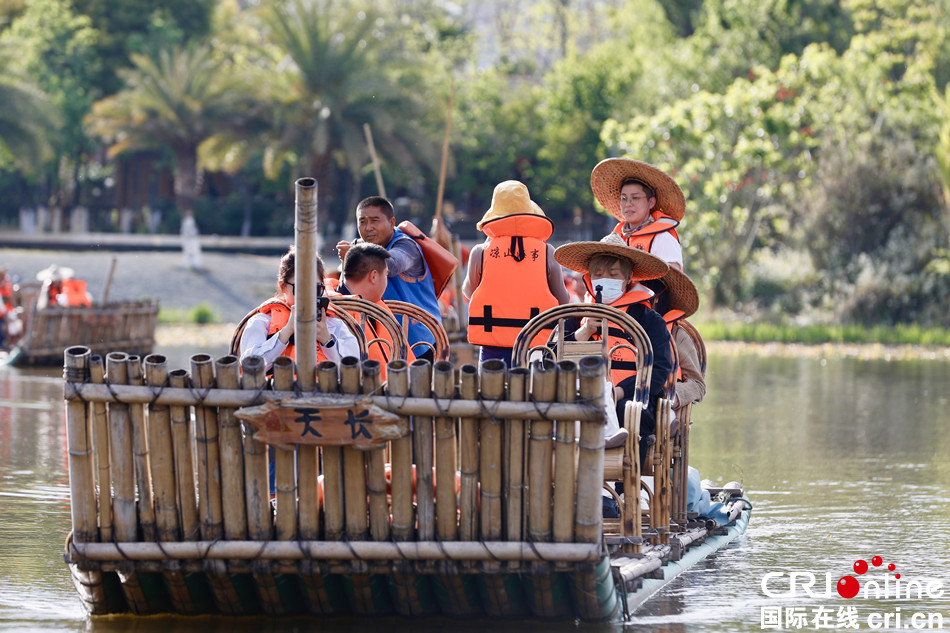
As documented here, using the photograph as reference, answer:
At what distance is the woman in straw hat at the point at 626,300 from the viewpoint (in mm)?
6898

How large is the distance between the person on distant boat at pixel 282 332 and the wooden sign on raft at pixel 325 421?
37.6 inches

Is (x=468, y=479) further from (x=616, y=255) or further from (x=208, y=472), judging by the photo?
(x=616, y=255)

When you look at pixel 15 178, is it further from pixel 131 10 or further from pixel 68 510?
pixel 68 510

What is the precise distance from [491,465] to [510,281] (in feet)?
9.41

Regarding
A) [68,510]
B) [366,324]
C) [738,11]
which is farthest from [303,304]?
[738,11]

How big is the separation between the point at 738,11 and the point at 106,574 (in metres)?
35.1

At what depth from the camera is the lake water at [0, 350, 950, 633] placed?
6.15 m

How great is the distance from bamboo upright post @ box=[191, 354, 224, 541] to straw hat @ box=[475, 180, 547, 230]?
3050mm

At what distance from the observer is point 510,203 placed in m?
8.31

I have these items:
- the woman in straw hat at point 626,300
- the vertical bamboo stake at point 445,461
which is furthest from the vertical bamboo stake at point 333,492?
the woman in straw hat at point 626,300

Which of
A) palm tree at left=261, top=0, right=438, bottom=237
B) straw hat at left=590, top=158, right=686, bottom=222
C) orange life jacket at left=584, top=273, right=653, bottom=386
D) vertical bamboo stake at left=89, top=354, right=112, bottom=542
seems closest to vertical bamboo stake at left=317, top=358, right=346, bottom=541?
vertical bamboo stake at left=89, top=354, right=112, bottom=542

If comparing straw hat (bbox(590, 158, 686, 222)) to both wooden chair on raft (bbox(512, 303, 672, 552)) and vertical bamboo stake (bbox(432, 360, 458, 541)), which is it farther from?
vertical bamboo stake (bbox(432, 360, 458, 541))

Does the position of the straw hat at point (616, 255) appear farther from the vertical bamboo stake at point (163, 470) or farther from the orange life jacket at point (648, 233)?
the vertical bamboo stake at point (163, 470)

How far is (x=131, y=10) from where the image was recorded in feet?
164
